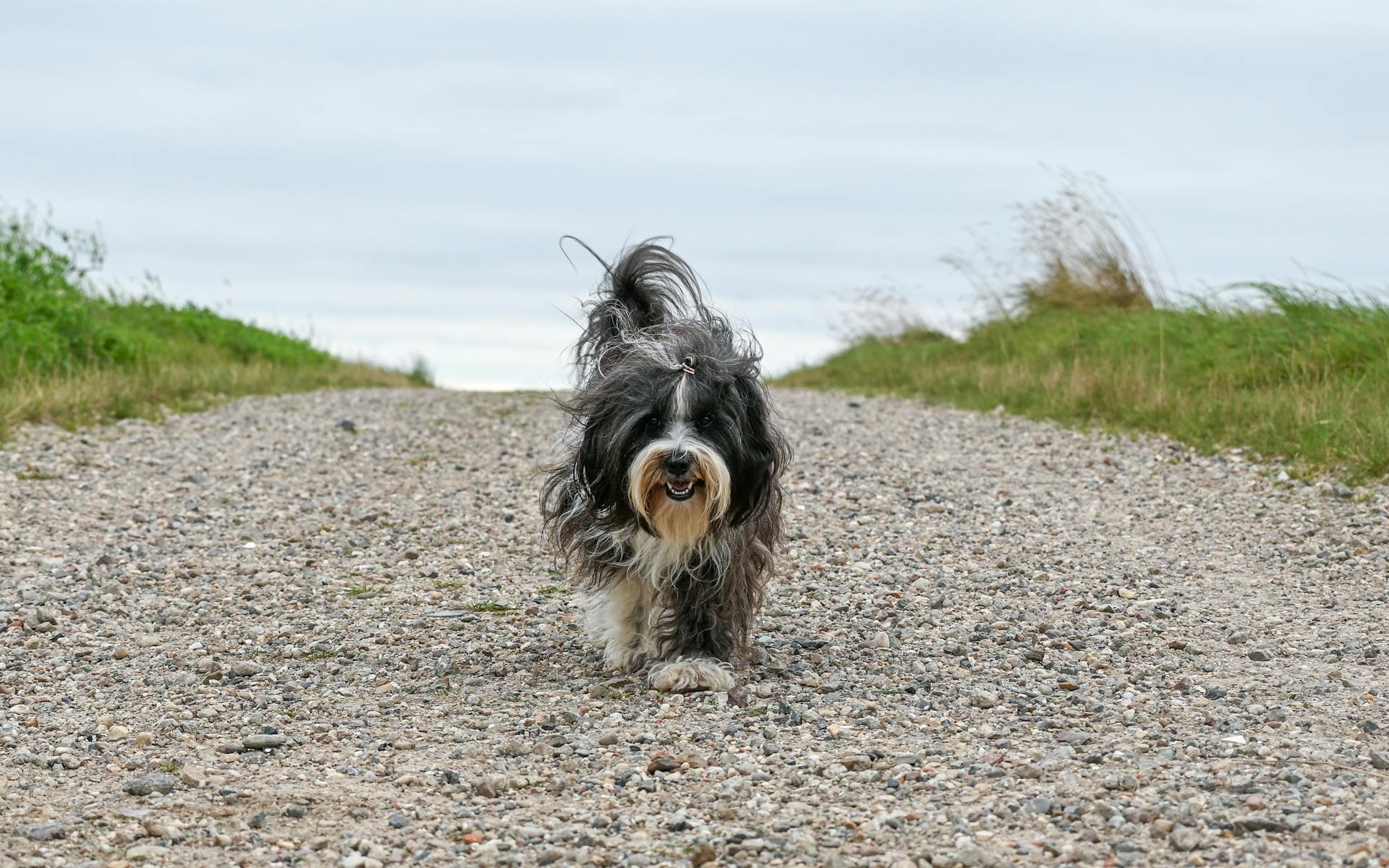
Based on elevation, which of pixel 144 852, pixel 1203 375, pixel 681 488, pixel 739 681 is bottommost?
pixel 144 852

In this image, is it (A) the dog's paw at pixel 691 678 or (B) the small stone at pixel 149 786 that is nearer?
(B) the small stone at pixel 149 786

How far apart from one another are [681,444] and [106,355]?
1360 centimetres

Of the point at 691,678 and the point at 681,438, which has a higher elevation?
the point at 681,438

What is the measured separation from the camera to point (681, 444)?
5.73 metres

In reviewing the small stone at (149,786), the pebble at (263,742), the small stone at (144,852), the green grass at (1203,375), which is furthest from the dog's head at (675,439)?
the green grass at (1203,375)

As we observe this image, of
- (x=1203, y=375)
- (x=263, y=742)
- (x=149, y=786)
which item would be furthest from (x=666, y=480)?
(x=1203, y=375)

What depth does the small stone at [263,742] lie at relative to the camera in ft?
18.1

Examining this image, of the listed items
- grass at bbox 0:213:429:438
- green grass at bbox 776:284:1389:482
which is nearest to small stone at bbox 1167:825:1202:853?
green grass at bbox 776:284:1389:482

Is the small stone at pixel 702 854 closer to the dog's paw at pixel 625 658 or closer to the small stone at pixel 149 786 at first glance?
the small stone at pixel 149 786

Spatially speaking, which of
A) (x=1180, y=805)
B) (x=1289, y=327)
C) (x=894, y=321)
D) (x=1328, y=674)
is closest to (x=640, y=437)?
(x=1180, y=805)

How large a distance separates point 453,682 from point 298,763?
120 centimetres

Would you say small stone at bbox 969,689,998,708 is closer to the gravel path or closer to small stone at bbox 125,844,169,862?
the gravel path

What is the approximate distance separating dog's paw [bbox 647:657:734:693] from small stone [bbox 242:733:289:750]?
152 cm

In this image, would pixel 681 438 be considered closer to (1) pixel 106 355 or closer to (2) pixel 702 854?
(2) pixel 702 854
